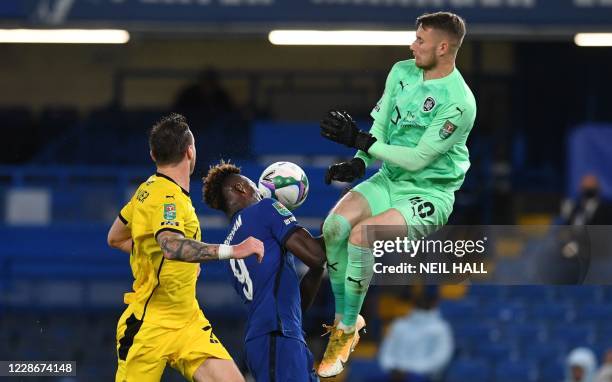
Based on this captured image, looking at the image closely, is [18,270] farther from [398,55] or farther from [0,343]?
[398,55]

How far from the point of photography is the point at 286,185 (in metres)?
8.02

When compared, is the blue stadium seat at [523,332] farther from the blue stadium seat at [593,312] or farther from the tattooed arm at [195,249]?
the tattooed arm at [195,249]

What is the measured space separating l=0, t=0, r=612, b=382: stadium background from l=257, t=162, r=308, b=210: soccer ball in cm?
228

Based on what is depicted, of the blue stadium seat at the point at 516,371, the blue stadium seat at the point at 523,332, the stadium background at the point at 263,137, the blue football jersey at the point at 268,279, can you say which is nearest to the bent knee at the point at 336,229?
the blue football jersey at the point at 268,279

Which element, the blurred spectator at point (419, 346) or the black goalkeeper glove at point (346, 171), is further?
the blurred spectator at point (419, 346)

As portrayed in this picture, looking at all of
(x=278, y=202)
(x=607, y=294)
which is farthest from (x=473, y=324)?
(x=278, y=202)

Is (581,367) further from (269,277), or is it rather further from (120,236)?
(120,236)

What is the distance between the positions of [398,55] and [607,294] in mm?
3471

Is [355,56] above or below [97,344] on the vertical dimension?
above

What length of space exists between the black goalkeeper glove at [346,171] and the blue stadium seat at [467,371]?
6740 mm

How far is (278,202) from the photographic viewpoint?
7883mm

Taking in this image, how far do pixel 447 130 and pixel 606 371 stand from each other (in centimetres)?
626

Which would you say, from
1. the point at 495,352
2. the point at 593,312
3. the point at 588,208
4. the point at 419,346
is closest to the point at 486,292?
the point at 495,352

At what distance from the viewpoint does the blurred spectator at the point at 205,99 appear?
1387cm
